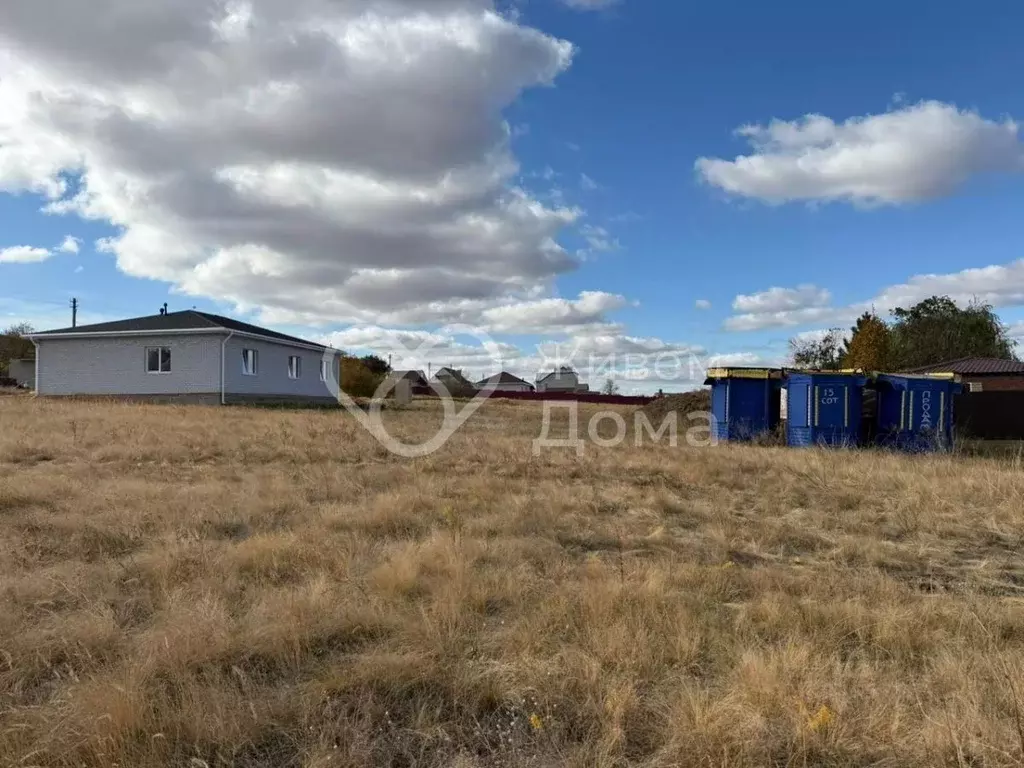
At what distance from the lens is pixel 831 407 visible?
14.1m

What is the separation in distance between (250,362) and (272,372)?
157cm

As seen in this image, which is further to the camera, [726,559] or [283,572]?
[726,559]

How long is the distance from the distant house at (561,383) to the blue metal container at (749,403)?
3928cm

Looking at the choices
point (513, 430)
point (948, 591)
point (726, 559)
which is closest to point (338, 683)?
point (726, 559)

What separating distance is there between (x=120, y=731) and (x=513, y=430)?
16.1m

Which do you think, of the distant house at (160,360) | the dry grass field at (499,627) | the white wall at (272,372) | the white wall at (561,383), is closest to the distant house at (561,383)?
the white wall at (561,383)

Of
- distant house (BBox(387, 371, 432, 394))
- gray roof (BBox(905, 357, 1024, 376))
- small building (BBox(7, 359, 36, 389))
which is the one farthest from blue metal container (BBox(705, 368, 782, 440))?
small building (BBox(7, 359, 36, 389))

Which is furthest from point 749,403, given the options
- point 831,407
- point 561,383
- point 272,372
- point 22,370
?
point 22,370

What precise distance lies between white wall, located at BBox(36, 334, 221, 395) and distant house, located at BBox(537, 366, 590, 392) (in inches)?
1331

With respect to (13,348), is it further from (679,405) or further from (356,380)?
(679,405)

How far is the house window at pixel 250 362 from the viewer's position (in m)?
25.7

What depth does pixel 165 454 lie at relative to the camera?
10.8m

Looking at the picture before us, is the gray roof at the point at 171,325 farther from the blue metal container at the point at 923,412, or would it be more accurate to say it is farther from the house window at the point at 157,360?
the blue metal container at the point at 923,412

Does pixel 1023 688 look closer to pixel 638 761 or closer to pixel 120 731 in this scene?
pixel 638 761
